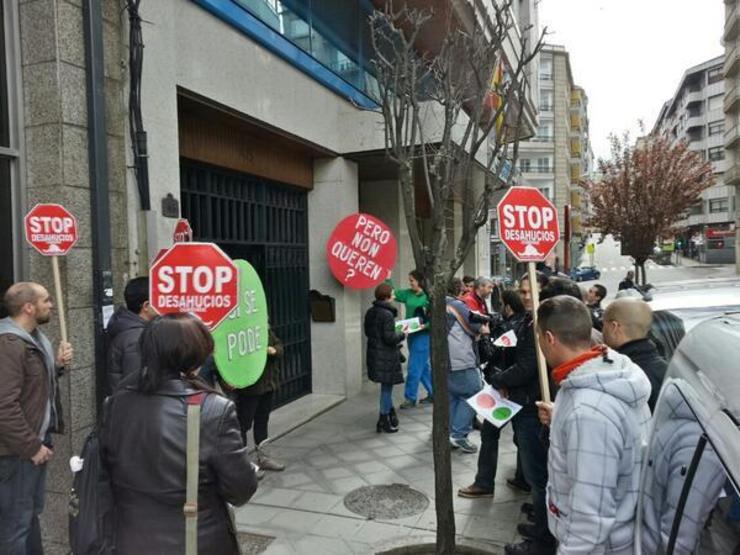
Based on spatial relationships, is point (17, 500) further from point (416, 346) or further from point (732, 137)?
point (732, 137)

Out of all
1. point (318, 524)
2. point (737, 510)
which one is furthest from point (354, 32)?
point (737, 510)

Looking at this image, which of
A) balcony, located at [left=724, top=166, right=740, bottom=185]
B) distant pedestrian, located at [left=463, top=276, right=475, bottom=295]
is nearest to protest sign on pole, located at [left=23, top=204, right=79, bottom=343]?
distant pedestrian, located at [left=463, top=276, right=475, bottom=295]

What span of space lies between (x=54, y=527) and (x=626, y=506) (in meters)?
3.90

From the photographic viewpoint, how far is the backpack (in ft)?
7.22

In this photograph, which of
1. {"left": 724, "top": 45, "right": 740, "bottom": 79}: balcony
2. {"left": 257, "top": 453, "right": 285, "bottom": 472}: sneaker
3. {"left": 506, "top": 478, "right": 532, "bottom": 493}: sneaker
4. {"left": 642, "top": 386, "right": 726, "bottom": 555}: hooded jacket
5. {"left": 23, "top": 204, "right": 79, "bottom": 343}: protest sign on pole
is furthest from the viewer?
{"left": 724, "top": 45, "right": 740, "bottom": 79}: balcony

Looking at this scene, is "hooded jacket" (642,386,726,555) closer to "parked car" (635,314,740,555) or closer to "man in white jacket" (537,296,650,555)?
"parked car" (635,314,740,555)

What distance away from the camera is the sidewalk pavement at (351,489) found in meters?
4.30

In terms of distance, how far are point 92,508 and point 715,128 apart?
76.7 metres

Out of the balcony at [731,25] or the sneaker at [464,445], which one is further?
the balcony at [731,25]

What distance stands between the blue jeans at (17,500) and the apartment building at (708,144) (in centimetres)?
6592

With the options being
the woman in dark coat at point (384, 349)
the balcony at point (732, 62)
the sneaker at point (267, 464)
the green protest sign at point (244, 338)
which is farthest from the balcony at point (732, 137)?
the green protest sign at point (244, 338)

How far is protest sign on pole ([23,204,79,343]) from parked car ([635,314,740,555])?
3.38m

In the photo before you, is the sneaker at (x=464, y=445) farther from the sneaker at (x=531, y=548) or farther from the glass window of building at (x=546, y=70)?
the glass window of building at (x=546, y=70)

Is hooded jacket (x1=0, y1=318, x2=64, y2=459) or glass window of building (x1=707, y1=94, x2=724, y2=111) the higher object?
glass window of building (x1=707, y1=94, x2=724, y2=111)
